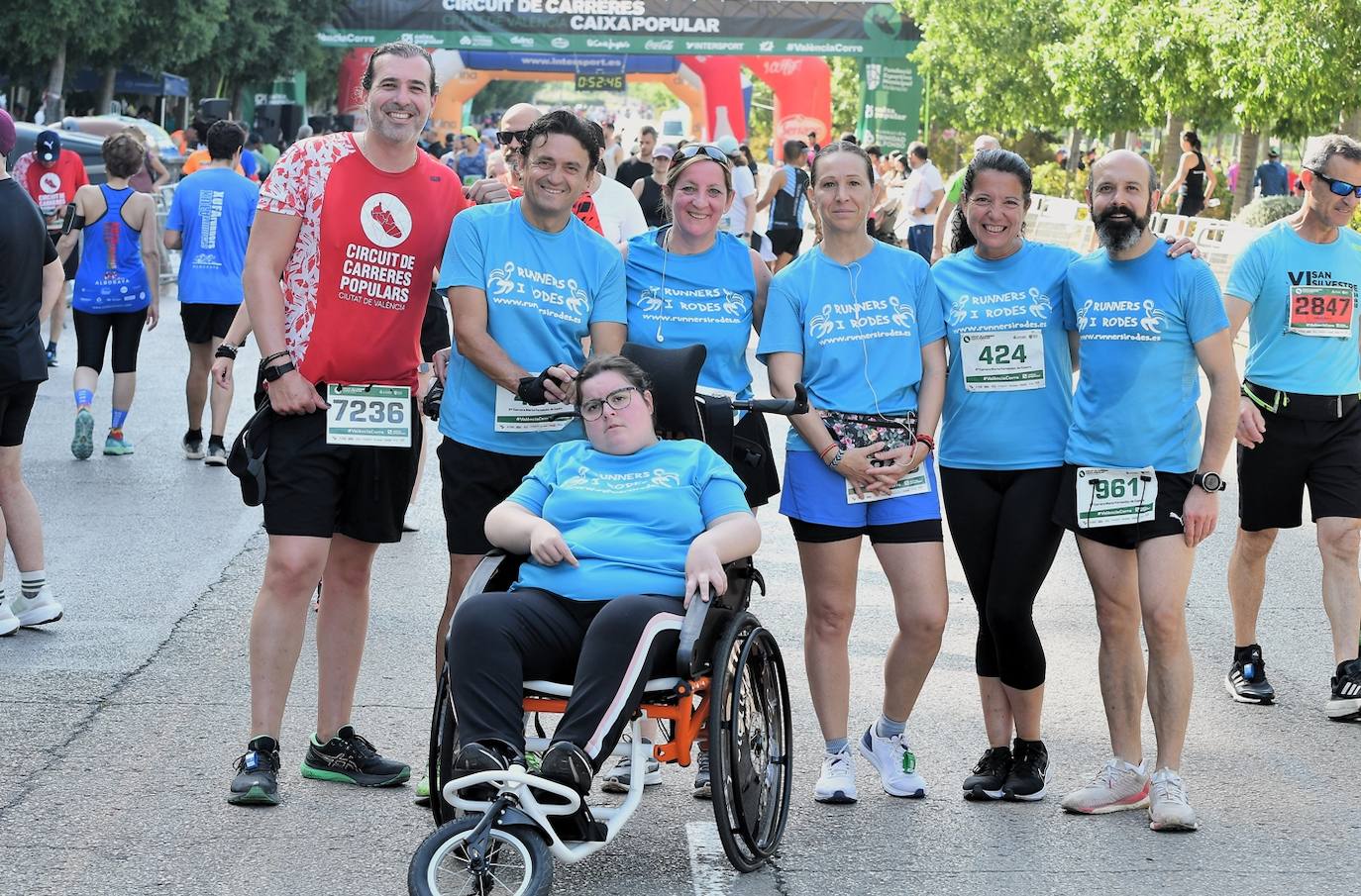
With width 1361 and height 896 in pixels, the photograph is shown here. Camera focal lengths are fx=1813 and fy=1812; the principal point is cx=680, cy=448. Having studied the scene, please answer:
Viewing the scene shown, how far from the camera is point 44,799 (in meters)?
5.09

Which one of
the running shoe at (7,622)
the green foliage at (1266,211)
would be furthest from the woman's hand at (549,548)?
the green foliage at (1266,211)

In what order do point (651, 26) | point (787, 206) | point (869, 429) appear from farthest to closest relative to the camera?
point (651, 26) < point (787, 206) < point (869, 429)

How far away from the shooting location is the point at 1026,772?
539 cm

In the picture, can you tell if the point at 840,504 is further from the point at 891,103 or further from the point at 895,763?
the point at 891,103

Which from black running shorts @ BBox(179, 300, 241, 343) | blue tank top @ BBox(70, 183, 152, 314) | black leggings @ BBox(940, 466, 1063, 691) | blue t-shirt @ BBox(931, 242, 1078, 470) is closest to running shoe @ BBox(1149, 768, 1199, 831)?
black leggings @ BBox(940, 466, 1063, 691)

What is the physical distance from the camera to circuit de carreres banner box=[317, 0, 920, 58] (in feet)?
166

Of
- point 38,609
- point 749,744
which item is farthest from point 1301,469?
point 38,609

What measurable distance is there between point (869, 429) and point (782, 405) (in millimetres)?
457

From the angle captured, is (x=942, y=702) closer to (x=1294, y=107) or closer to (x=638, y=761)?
(x=638, y=761)

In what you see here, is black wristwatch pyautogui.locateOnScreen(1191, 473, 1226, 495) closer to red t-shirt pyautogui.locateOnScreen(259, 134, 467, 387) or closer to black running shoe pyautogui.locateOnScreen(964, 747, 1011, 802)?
black running shoe pyautogui.locateOnScreen(964, 747, 1011, 802)

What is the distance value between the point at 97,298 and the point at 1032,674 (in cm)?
723

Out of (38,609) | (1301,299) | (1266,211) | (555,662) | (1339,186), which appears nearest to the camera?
(555,662)

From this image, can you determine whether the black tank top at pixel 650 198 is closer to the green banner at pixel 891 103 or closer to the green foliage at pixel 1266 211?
the green foliage at pixel 1266 211

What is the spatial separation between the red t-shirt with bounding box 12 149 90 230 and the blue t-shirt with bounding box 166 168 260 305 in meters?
3.81
